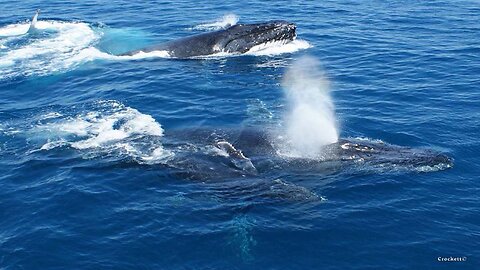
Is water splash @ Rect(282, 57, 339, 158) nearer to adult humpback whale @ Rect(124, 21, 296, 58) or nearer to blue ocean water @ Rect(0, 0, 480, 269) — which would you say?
blue ocean water @ Rect(0, 0, 480, 269)

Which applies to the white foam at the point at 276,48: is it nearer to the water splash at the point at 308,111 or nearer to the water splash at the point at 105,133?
the water splash at the point at 308,111

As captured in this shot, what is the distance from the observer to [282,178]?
3225 cm

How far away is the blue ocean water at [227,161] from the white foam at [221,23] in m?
5.35

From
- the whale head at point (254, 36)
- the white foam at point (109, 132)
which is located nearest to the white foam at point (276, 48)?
the whale head at point (254, 36)

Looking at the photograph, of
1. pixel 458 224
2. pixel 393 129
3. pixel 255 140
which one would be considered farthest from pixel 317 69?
pixel 458 224

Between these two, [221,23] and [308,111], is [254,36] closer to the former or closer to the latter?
[221,23]

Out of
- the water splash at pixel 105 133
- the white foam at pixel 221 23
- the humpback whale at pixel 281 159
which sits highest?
the white foam at pixel 221 23

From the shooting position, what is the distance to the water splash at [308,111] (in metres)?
35.7

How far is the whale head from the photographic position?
59.0 meters

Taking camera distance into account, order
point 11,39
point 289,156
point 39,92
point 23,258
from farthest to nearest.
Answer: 1. point 11,39
2. point 39,92
3. point 289,156
4. point 23,258

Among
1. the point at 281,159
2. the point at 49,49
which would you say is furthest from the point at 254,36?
the point at 281,159

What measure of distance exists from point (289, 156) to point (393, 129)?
29.9 ft

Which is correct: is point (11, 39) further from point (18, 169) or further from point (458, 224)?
point (458, 224)

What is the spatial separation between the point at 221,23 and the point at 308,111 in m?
32.5
